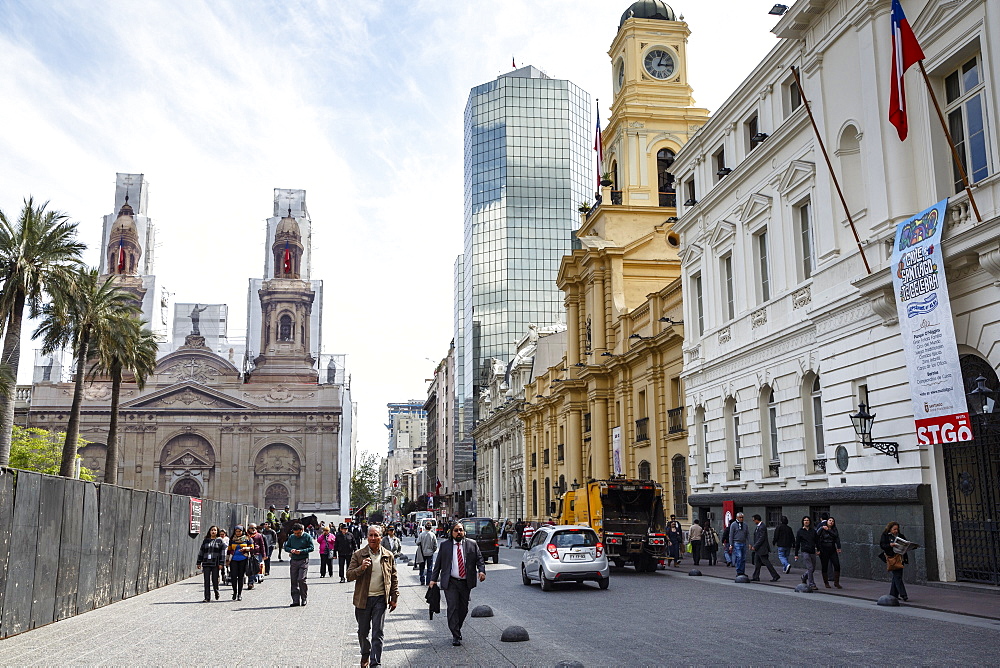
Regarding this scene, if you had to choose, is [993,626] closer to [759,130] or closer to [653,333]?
[759,130]

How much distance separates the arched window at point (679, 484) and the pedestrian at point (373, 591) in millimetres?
25940

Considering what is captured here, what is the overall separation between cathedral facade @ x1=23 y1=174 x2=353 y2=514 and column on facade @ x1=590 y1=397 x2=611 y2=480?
6124 cm

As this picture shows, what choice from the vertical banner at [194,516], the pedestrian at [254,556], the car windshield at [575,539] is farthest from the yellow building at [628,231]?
the pedestrian at [254,556]

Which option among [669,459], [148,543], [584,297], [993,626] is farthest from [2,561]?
[584,297]

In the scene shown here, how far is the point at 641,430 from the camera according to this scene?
40.4 metres

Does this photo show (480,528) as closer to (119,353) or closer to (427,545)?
(427,545)

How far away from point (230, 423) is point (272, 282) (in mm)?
17869

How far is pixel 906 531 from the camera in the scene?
684 inches

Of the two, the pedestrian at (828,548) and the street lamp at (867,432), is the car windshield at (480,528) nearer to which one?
the pedestrian at (828,548)

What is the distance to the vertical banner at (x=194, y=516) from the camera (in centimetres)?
2756

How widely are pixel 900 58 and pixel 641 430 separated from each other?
25297 mm

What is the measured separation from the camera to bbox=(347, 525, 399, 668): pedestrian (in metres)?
10.0

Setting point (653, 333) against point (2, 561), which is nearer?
point (2, 561)

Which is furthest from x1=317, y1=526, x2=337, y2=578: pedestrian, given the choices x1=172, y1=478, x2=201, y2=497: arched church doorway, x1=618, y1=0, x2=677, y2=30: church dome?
x1=172, y1=478, x2=201, y2=497: arched church doorway
